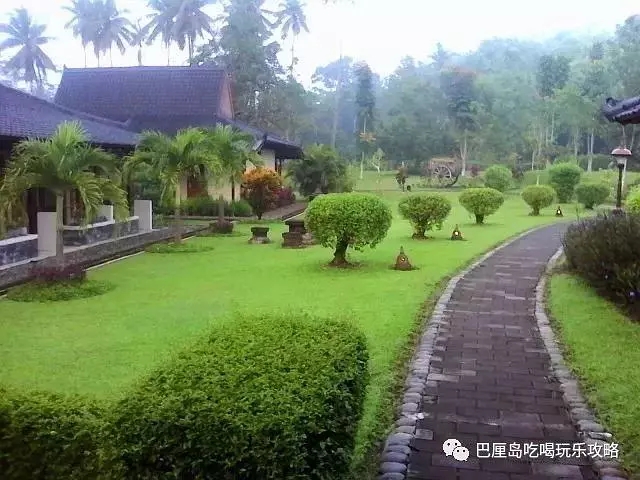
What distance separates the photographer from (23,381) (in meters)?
5.58

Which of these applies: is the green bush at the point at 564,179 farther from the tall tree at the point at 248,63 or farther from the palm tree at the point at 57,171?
the palm tree at the point at 57,171

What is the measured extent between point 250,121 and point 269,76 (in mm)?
2760

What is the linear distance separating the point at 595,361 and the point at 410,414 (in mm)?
2273

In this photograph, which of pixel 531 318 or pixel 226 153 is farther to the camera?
pixel 226 153

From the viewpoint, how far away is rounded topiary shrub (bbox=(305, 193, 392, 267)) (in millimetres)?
11250

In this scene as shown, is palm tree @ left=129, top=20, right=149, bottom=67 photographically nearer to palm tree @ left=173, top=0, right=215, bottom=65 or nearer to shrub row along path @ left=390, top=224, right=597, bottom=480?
palm tree @ left=173, top=0, right=215, bottom=65

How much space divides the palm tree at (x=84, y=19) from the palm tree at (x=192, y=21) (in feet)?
28.9

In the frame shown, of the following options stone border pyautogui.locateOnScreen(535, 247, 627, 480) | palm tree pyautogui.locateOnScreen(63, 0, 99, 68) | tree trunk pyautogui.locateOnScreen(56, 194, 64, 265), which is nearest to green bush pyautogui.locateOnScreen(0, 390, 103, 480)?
stone border pyautogui.locateOnScreen(535, 247, 627, 480)

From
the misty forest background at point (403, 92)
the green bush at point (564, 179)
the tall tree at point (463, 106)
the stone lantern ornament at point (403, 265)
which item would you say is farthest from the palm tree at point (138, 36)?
the stone lantern ornament at point (403, 265)

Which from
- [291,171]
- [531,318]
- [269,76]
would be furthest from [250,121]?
[531,318]

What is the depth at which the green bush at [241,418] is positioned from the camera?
2.78 meters

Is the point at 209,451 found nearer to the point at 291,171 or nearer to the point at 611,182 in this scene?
the point at 291,171

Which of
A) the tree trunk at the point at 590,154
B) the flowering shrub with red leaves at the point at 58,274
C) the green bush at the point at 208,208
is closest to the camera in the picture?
the flowering shrub with red leaves at the point at 58,274

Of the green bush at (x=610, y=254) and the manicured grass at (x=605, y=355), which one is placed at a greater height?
the green bush at (x=610, y=254)
